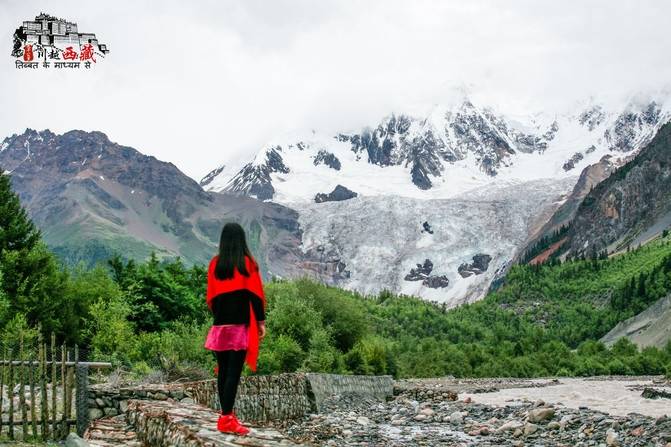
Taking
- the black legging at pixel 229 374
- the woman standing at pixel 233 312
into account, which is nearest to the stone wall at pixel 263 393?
the black legging at pixel 229 374

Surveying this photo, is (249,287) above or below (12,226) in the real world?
below

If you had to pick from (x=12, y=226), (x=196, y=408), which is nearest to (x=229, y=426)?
(x=196, y=408)

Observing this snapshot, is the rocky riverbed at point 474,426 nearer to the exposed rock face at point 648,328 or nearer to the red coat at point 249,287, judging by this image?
the red coat at point 249,287

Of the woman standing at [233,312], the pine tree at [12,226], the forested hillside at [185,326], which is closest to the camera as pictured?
the woman standing at [233,312]

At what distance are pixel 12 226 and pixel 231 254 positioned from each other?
32365mm

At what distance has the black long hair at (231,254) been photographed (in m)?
9.51

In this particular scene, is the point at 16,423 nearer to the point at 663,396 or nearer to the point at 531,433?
the point at 531,433

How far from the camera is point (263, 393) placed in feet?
71.9

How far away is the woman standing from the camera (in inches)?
374

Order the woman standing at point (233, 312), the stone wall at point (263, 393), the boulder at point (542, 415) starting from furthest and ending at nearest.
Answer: the boulder at point (542, 415), the stone wall at point (263, 393), the woman standing at point (233, 312)

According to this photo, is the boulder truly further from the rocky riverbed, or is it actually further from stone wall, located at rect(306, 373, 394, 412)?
stone wall, located at rect(306, 373, 394, 412)

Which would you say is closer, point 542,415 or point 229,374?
point 229,374

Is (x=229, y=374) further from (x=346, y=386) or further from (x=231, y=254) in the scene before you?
(x=346, y=386)

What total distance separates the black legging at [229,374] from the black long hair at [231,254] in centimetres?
101
